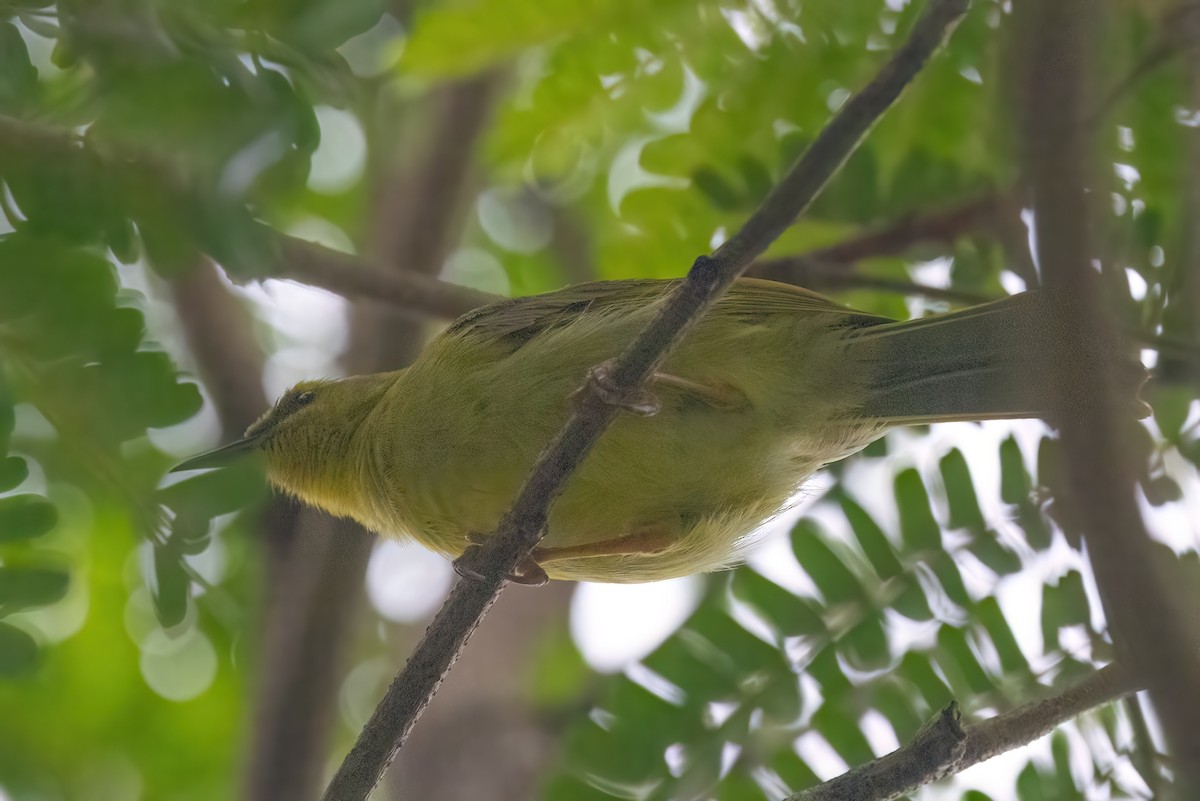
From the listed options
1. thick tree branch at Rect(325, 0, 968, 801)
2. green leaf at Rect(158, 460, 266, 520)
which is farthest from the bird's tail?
green leaf at Rect(158, 460, 266, 520)

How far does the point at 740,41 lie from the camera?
435cm

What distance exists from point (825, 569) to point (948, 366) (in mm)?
686

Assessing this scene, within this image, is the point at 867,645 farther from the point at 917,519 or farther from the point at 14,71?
the point at 14,71

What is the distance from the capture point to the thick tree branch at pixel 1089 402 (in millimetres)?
1479

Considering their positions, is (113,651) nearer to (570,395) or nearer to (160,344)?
(160,344)

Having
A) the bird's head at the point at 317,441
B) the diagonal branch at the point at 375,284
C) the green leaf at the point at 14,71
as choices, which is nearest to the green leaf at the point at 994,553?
the diagonal branch at the point at 375,284

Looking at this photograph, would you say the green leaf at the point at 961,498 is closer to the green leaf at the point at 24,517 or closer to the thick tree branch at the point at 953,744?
the thick tree branch at the point at 953,744

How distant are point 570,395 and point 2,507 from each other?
1.46 meters

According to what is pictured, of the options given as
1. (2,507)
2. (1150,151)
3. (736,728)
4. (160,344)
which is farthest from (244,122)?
A: (1150,151)

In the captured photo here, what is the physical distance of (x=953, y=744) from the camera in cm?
239

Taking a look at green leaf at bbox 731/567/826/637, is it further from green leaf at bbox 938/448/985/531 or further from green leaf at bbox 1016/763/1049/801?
green leaf at bbox 1016/763/1049/801

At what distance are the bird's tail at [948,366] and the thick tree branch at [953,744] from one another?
69 cm

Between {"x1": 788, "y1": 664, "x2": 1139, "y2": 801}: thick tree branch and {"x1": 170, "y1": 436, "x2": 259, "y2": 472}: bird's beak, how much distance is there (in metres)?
2.01

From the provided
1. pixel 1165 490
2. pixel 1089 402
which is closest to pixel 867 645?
pixel 1165 490
